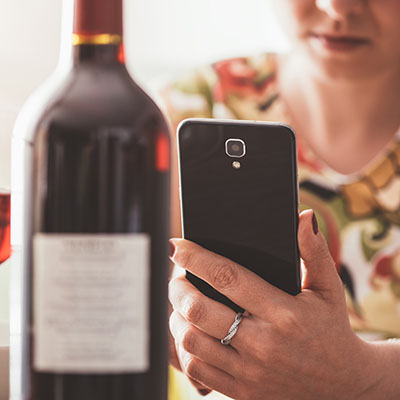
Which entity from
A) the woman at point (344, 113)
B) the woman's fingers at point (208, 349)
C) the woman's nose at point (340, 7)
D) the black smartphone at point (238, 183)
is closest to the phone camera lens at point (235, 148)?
the black smartphone at point (238, 183)

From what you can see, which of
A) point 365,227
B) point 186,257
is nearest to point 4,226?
point 186,257

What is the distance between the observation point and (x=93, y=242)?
0.39 meters

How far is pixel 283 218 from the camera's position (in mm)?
636

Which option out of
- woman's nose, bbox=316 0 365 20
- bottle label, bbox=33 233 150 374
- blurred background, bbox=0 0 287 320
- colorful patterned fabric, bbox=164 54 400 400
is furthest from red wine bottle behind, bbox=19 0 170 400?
blurred background, bbox=0 0 287 320

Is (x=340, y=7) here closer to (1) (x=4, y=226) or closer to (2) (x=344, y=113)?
(2) (x=344, y=113)

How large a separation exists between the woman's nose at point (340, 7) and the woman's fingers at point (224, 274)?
0.85 metres

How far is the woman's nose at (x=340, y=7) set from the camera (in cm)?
132

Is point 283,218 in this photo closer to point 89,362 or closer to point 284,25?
point 89,362

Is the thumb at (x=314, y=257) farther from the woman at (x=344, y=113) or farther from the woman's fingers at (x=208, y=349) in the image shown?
the woman at (x=344, y=113)

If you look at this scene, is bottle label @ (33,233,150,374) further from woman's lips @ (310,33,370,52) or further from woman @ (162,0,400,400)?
woman's lips @ (310,33,370,52)

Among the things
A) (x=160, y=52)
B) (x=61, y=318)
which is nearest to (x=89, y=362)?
(x=61, y=318)

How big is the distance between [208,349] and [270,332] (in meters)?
0.07

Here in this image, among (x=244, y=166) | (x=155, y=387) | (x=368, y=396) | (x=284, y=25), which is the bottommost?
(x=368, y=396)

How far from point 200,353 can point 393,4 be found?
3.28 feet
